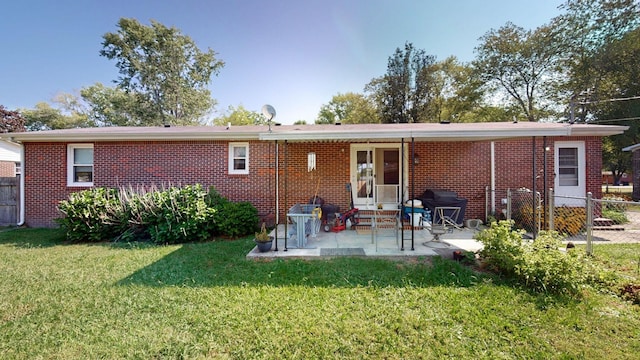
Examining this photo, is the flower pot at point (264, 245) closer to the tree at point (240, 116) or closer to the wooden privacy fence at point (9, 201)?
the wooden privacy fence at point (9, 201)

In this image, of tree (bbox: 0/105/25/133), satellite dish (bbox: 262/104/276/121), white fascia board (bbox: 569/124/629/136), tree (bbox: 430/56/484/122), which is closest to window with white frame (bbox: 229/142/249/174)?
satellite dish (bbox: 262/104/276/121)

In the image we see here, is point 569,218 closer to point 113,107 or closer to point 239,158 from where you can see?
point 239,158

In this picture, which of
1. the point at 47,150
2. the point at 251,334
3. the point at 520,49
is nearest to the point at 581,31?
the point at 520,49

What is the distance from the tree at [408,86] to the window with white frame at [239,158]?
17.4m

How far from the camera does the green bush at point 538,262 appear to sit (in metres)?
3.52

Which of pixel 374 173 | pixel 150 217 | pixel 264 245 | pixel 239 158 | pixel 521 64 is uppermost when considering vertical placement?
pixel 521 64

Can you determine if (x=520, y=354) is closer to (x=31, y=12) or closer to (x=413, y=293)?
(x=413, y=293)

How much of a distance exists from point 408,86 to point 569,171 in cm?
1608

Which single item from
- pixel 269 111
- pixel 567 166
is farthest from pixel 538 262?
pixel 567 166

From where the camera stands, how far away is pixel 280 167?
8.21 meters

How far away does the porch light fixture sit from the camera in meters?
7.73

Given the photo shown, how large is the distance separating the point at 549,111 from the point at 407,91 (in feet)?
36.5

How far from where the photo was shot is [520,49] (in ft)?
64.8

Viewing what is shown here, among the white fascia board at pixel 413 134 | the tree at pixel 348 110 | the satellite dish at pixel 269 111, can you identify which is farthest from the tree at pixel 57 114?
the white fascia board at pixel 413 134
